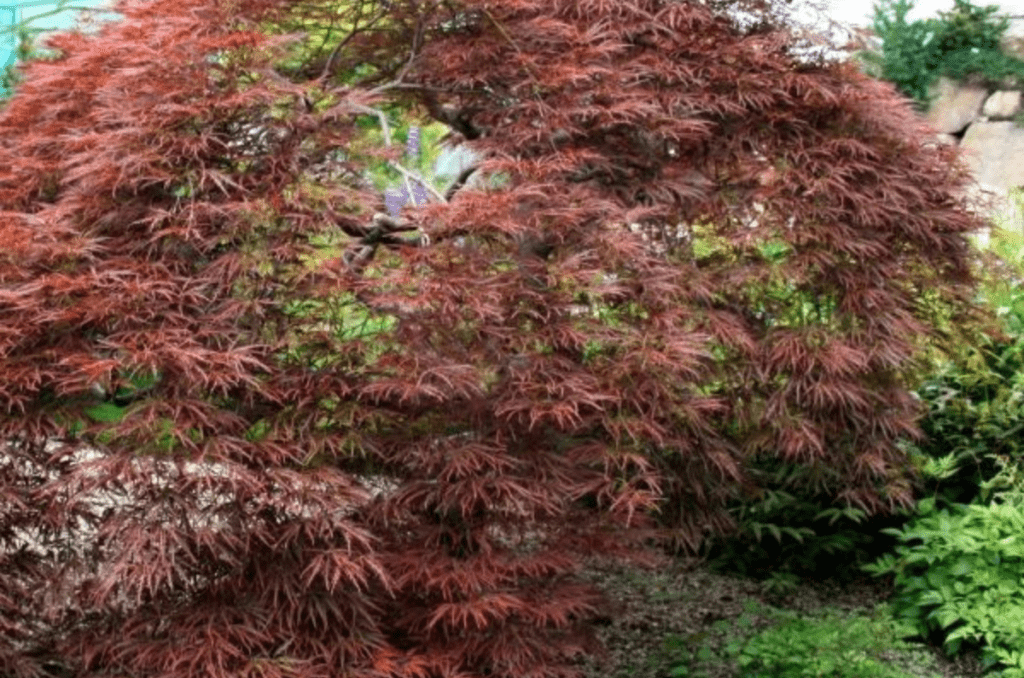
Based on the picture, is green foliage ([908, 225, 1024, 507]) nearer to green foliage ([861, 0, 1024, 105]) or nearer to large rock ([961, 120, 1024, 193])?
large rock ([961, 120, 1024, 193])

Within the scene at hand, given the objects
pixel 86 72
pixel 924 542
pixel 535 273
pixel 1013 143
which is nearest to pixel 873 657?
pixel 924 542

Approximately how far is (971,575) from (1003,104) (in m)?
7.02

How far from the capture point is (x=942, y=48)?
10930 mm

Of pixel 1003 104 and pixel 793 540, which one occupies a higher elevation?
pixel 793 540

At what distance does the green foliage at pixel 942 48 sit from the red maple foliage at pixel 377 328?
729cm

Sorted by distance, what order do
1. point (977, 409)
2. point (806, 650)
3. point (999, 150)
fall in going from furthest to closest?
point (999, 150) < point (977, 409) < point (806, 650)

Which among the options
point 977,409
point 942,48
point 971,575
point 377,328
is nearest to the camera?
point 377,328

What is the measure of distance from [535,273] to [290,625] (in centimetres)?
93

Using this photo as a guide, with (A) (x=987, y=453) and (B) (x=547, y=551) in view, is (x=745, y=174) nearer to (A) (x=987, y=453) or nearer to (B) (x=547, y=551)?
(B) (x=547, y=551)

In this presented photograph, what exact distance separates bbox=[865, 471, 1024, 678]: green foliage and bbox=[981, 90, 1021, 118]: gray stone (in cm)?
658

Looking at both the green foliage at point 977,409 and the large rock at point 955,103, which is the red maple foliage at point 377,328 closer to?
the green foliage at point 977,409

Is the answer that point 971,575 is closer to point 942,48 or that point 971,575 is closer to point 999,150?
point 999,150

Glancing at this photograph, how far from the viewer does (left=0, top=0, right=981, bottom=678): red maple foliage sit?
309 cm

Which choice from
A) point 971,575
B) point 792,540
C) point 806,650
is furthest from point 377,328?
point 792,540
